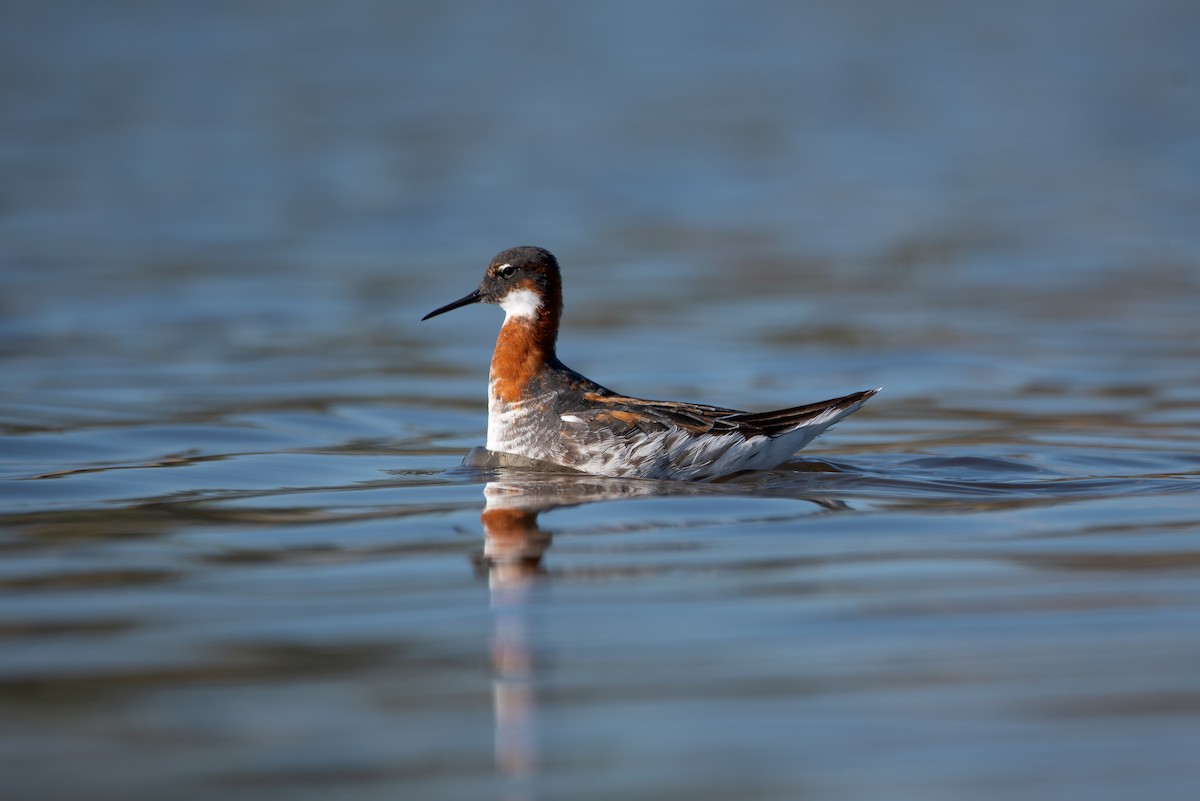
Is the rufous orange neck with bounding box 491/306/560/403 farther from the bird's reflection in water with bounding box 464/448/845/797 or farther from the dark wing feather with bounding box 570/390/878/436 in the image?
the dark wing feather with bounding box 570/390/878/436

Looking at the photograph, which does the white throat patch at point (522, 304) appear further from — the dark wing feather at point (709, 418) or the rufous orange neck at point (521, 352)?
the dark wing feather at point (709, 418)

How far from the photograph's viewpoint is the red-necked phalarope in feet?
28.6

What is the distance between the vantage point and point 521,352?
9.58 metres

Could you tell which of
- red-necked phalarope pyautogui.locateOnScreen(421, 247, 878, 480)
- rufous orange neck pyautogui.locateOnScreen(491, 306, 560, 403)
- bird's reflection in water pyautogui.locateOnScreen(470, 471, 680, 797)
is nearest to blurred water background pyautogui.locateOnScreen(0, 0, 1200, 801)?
bird's reflection in water pyautogui.locateOnScreen(470, 471, 680, 797)

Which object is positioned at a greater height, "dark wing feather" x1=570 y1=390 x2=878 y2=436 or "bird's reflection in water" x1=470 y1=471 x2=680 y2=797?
"dark wing feather" x1=570 y1=390 x2=878 y2=436

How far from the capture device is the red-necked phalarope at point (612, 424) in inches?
343

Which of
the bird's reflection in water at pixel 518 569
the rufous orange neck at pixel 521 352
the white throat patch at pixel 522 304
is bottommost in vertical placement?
the bird's reflection in water at pixel 518 569

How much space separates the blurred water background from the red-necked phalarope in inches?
12.2

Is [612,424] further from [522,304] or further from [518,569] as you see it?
[518,569]

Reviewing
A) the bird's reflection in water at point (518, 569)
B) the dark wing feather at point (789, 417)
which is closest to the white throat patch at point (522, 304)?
the bird's reflection in water at point (518, 569)

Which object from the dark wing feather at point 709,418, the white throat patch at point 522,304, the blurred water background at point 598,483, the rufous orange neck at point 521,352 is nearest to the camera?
the blurred water background at point 598,483

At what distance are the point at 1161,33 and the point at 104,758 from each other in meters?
45.9

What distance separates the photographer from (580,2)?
182ft

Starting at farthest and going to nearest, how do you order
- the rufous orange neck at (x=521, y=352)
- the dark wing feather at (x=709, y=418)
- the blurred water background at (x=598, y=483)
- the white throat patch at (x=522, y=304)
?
the white throat patch at (x=522, y=304), the rufous orange neck at (x=521, y=352), the dark wing feather at (x=709, y=418), the blurred water background at (x=598, y=483)
